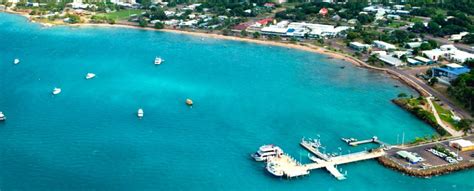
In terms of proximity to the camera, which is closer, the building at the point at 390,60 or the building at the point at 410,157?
the building at the point at 410,157

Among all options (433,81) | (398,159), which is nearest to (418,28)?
(433,81)

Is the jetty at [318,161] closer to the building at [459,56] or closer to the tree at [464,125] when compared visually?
the tree at [464,125]

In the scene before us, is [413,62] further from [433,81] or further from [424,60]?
[433,81]

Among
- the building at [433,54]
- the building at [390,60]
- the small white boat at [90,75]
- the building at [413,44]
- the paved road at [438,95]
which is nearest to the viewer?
the paved road at [438,95]

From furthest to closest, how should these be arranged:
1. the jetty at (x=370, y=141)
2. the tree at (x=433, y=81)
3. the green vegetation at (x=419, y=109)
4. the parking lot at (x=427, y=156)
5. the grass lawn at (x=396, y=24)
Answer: the grass lawn at (x=396, y=24) < the tree at (x=433, y=81) < the green vegetation at (x=419, y=109) < the jetty at (x=370, y=141) < the parking lot at (x=427, y=156)

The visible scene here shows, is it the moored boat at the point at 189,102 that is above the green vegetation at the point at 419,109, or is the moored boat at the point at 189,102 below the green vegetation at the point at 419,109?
below

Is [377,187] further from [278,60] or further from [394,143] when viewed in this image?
[278,60]

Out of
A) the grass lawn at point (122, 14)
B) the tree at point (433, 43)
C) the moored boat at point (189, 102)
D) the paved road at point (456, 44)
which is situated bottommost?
the grass lawn at point (122, 14)

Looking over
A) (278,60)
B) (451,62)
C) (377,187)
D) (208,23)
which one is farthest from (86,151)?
(208,23)

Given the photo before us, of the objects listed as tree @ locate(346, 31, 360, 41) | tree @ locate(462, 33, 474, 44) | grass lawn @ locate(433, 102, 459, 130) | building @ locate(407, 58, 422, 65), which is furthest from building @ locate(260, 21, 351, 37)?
grass lawn @ locate(433, 102, 459, 130)

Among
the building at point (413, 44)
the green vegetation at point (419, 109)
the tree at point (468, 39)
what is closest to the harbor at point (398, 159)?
the green vegetation at point (419, 109)
